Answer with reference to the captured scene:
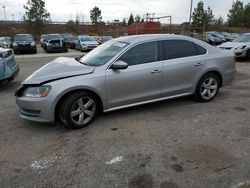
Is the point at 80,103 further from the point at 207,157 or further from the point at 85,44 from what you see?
the point at 85,44

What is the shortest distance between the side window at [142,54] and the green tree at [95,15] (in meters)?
61.1

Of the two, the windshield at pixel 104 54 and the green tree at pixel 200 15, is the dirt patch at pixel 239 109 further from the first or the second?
the green tree at pixel 200 15

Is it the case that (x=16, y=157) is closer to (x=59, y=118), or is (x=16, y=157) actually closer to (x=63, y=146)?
(x=63, y=146)

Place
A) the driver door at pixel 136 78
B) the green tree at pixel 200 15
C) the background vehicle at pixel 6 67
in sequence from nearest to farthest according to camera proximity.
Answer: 1. the driver door at pixel 136 78
2. the background vehicle at pixel 6 67
3. the green tree at pixel 200 15

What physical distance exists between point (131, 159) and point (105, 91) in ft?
4.87

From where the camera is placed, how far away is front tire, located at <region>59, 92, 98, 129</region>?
4.29 m

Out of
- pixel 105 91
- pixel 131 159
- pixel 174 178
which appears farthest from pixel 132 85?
pixel 174 178

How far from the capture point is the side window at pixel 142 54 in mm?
4820

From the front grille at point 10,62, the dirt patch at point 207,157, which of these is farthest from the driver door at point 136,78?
the front grille at point 10,62

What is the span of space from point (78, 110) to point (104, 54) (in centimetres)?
129

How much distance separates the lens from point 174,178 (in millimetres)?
3057

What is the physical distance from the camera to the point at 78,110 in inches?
174

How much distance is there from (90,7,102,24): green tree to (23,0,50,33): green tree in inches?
684

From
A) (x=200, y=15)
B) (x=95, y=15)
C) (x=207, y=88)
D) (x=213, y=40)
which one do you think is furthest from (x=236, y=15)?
(x=207, y=88)
